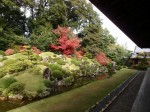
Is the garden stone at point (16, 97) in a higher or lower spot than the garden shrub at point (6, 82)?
lower

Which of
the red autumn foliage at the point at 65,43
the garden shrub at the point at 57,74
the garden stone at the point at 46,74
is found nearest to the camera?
the garden stone at the point at 46,74

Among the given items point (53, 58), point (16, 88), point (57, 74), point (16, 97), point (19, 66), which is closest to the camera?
point (16, 97)

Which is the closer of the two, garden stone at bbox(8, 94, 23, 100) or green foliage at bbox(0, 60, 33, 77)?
garden stone at bbox(8, 94, 23, 100)

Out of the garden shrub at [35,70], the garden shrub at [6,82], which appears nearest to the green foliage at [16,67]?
the garden shrub at [35,70]

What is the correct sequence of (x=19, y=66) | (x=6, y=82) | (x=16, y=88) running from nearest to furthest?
(x=16, y=88)
(x=6, y=82)
(x=19, y=66)

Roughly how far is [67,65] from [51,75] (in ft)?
24.8

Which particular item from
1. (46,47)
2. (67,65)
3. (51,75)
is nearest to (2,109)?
(51,75)

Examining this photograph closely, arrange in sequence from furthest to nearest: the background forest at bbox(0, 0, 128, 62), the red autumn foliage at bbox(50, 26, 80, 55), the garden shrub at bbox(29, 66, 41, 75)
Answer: the red autumn foliage at bbox(50, 26, 80, 55) < the background forest at bbox(0, 0, 128, 62) < the garden shrub at bbox(29, 66, 41, 75)

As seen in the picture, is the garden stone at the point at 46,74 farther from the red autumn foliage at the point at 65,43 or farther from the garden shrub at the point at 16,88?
the red autumn foliage at the point at 65,43

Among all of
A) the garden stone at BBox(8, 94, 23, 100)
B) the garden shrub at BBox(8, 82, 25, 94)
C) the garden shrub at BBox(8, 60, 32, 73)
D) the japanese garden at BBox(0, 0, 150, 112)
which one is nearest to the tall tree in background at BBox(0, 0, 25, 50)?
the japanese garden at BBox(0, 0, 150, 112)

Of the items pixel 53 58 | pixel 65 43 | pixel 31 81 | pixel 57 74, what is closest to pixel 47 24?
pixel 65 43

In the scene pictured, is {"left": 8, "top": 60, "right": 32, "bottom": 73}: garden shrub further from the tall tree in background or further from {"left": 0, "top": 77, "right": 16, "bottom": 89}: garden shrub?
the tall tree in background

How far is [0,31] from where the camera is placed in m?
29.8

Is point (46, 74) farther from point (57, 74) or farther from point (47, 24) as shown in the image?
point (47, 24)
